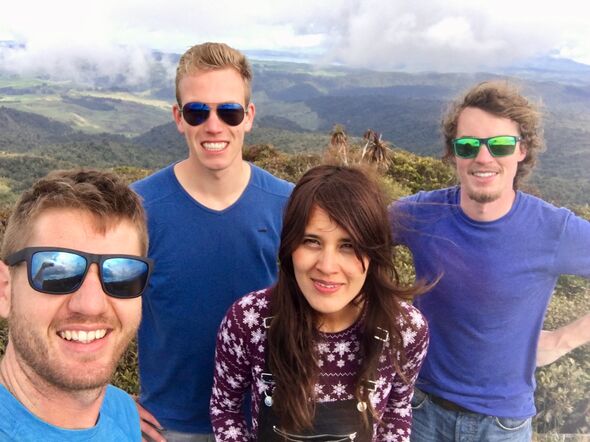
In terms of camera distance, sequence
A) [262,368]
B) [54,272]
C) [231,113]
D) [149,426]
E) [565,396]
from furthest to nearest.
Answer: [565,396], [231,113], [149,426], [262,368], [54,272]

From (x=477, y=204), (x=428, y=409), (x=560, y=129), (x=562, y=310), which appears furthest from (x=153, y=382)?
(x=560, y=129)

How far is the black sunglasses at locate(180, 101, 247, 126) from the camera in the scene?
2.76 meters

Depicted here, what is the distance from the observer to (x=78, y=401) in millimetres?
1775

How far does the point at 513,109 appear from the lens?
273 centimetres

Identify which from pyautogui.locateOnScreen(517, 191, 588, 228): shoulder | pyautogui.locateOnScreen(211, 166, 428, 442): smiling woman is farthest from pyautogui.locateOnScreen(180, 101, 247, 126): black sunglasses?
pyautogui.locateOnScreen(517, 191, 588, 228): shoulder

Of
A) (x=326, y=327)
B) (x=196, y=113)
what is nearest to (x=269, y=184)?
(x=196, y=113)

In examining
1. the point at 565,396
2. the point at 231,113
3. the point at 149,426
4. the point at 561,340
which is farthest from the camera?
the point at 565,396

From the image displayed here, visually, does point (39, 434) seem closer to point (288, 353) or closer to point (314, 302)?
point (288, 353)

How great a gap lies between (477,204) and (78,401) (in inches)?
85.0

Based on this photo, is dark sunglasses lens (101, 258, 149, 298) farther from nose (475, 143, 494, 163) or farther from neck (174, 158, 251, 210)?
nose (475, 143, 494, 163)

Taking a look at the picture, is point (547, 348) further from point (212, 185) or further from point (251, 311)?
point (212, 185)

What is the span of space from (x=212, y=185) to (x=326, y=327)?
1.03 m

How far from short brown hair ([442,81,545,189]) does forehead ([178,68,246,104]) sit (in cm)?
135

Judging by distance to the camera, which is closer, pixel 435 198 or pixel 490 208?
pixel 490 208
